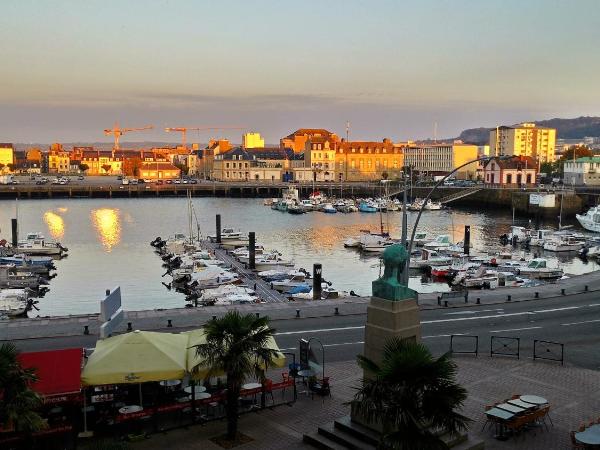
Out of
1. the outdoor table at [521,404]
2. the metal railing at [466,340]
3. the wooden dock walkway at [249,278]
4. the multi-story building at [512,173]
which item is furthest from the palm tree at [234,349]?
the multi-story building at [512,173]

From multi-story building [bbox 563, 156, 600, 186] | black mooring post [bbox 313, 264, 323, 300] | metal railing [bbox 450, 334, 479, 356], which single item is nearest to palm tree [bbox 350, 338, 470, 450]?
metal railing [bbox 450, 334, 479, 356]

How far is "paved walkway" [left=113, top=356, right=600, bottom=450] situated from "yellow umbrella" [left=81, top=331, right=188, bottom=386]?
153 cm

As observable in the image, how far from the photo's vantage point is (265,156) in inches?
7047

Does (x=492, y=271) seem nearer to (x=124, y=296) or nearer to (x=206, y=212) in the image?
(x=124, y=296)

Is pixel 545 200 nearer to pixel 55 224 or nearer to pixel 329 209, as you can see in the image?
pixel 329 209

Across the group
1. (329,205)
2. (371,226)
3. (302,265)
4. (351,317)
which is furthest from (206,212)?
(351,317)

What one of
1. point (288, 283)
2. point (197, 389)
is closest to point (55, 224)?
point (288, 283)

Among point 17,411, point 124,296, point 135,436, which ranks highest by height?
point 17,411

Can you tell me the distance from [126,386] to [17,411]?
4.98 m

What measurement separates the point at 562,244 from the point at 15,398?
6186 cm

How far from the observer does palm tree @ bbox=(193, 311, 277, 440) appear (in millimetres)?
13500

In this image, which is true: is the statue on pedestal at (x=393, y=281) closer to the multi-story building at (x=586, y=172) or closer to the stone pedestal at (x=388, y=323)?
the stone pedestal at (x=388, y=323)

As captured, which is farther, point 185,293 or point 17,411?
point 185,293

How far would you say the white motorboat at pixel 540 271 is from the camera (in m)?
48.8
